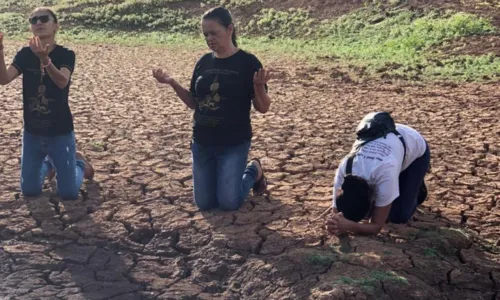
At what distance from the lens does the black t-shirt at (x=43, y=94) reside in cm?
512

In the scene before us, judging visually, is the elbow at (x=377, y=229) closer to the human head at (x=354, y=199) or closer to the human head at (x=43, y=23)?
the human head at (x=354, y=199)

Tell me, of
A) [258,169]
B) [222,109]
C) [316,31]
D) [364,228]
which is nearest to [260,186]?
[258,169]

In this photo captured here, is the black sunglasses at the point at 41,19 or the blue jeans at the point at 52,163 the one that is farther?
the blue jeans at the point at 52,163

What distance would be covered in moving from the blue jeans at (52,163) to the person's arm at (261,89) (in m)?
1.43

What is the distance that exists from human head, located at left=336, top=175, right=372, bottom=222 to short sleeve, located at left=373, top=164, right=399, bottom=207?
0.06 m

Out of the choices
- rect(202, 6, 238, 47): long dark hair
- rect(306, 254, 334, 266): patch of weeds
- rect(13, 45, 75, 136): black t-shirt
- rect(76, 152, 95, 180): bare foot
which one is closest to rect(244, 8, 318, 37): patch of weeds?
rect(76, 152, 95, 180): bare foot

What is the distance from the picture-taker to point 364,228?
4348 millimetres

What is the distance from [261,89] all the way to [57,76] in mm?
1384

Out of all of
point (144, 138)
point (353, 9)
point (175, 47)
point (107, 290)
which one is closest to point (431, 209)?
point (107, 290)

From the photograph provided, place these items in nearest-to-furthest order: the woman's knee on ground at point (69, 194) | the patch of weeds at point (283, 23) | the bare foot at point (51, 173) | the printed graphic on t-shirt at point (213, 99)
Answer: the printed graphic on t-shirt at point (213, 99) → the woman's knee on ground at point (69, 194) → the bare foot at point (51, 173) → the patch of weeds at point (283, 23)

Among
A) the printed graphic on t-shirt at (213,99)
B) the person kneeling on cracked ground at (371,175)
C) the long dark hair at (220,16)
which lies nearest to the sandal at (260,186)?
the printed graphic on t-shirt at (213,99)

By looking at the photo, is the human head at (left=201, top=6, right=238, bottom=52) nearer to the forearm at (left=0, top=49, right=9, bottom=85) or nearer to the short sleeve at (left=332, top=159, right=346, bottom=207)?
the short sleeve at (left=332, top=159, right=346, bottom=207)

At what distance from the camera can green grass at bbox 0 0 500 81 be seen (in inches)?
478

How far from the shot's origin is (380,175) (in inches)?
165
